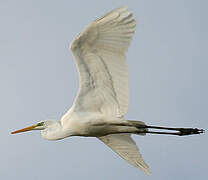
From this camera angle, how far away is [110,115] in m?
14.2

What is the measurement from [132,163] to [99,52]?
2.78 metres

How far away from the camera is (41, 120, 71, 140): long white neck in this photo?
14234mm

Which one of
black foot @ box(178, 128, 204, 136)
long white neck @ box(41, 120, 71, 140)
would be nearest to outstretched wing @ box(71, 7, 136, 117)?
long white neck @ box(41, 120, 71, 140)

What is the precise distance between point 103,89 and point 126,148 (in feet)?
5.58

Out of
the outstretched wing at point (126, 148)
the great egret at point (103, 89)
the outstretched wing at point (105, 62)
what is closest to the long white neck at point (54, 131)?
the great egret at point (103, 89)

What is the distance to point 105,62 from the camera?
1370cm

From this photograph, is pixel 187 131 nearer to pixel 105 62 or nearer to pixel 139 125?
pixel 139 125

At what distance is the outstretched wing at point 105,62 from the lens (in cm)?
1334

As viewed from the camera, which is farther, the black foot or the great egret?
the black foot

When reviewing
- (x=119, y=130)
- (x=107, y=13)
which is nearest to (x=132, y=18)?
(x=107, y=13)

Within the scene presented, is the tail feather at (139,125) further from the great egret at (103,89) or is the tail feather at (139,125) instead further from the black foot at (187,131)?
the black foot at (187,131)

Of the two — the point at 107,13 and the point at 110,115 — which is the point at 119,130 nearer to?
the point at 110,115

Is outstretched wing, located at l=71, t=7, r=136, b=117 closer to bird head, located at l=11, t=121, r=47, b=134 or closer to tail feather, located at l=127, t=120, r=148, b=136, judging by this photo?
tail feather, located at l=127, t=120, r=148, b=136

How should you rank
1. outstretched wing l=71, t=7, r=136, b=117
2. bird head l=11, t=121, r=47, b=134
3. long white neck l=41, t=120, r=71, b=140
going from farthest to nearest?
bird head l=11, t=121, r=47, b=134
long white neck l=41, t=120, r=71, b=140
outstretched wing l=71, t=7, r=136, b=117
